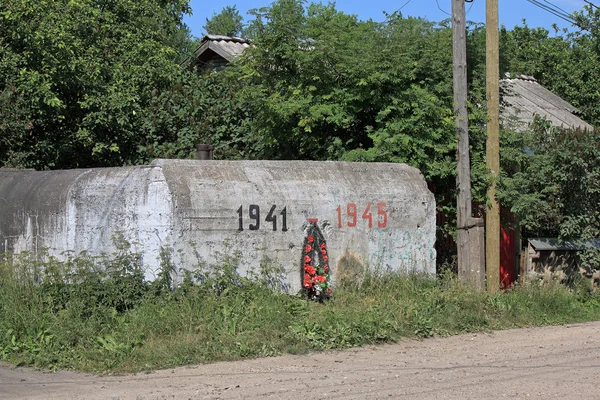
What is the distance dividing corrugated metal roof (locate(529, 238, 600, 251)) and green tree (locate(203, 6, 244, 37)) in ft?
140

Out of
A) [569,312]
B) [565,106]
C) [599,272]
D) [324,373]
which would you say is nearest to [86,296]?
[324,373]

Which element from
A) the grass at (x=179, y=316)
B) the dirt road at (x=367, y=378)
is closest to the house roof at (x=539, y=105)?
the grass at (x=179, y=316)

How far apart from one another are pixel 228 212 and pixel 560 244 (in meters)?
6.66

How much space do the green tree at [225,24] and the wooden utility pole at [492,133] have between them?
43101 mm

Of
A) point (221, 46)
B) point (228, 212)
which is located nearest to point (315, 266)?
point (228, 212)

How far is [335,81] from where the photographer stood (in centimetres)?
1301

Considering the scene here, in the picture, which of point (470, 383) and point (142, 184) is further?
point (142, 184)

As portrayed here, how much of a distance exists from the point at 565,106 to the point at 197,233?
17.0 meters

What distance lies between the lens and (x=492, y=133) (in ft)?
38.2

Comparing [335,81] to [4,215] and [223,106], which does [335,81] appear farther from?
[4,215]

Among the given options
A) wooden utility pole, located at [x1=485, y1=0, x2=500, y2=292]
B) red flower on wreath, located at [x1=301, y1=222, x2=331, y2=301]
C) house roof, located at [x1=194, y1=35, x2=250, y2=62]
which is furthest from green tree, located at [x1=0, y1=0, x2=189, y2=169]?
wooden utility pole, located at [x1=485, y1=0, x2=500, y2=292]

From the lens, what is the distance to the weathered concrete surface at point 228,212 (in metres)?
9.41

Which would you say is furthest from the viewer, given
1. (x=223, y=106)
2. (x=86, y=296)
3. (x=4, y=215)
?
(x=223, y=106)

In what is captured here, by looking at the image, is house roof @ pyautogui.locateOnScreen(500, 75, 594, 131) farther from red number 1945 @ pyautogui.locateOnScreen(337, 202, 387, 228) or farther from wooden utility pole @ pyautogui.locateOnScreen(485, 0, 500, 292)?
red number 1945 @ pyautogui.locateOnScreen(337, 202, 387, 228)
